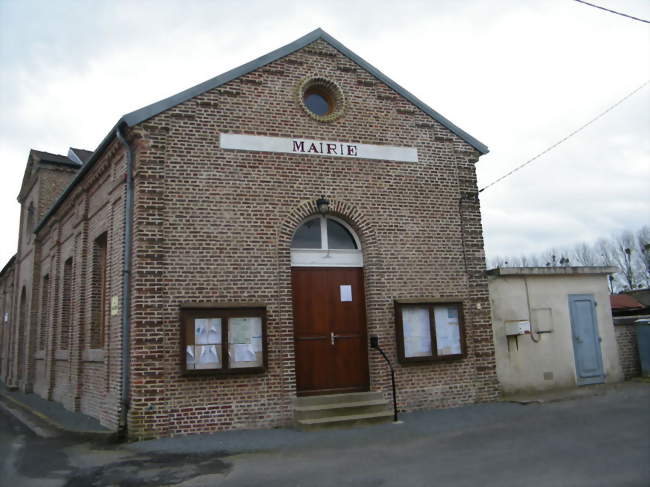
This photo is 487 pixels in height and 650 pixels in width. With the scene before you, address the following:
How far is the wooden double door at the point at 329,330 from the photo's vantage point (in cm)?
1043

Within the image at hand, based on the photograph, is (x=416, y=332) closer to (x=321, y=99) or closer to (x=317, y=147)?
(x=317, y=147)

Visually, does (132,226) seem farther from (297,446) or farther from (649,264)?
(649,264)

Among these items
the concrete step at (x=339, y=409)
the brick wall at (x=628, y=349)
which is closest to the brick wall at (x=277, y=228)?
the concrete step at (x=339, y=409)

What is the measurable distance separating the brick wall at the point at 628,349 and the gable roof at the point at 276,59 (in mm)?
5528

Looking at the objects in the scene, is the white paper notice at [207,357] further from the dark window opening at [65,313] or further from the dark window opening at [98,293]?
the dark window opening at [65,313]

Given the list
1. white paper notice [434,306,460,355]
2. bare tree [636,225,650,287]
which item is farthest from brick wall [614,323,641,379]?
bare tree [636,225,650,287]

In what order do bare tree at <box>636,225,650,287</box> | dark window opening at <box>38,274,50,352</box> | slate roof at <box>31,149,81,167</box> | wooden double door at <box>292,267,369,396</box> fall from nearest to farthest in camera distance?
wooden double door at <box>292,267,369,396</box> → dark window opening at <box>38,274,50,352</box> → slate roof at <box>31,149,81,167</box> → bare tree at <box>636,225,650,287</box>

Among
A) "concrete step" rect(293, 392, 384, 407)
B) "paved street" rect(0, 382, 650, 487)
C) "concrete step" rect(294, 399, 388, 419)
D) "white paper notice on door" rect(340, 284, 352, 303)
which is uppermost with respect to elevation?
"white paper notice on door" rect(340, 284, 352, 303)

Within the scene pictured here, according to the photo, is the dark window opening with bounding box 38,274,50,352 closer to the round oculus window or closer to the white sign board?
the white sign board

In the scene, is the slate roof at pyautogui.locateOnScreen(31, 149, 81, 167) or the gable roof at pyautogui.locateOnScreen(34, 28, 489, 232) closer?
the gable roof at pyautogui.locateOnScreen(34, 28, 489, 232)

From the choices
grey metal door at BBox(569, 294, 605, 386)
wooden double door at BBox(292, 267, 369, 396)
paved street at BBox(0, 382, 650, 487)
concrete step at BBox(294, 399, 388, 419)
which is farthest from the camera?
grey metal door at BBox(569, 294, 605, 386)

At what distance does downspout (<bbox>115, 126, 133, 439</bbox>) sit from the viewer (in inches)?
360

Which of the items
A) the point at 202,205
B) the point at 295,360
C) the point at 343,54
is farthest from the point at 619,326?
the point at 202,205

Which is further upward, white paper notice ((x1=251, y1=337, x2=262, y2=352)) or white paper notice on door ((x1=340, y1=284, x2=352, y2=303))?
white paper notice on door ((x1=340, y1=284, x2=352, y2=303))
